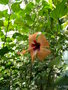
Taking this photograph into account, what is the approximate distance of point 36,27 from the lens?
1330mm

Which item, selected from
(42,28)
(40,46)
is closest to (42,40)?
(40,46)

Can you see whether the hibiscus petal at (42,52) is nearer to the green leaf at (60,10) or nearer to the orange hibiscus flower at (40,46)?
the orange hibiscus flower at (40,46)

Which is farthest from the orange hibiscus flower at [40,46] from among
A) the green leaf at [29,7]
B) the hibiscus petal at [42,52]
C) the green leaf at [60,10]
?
the green leaf at [29,7]

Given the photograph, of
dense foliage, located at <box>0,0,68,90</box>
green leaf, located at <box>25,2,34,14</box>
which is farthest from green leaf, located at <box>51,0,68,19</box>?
green leaf, located at <box>25,2,34,14</box>

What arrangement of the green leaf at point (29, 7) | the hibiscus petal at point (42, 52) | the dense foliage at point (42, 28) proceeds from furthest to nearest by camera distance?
the green leaf at point (29, 7)
the dense foliage at point (42, 28)
the hibiscus petal at point (42, 52)

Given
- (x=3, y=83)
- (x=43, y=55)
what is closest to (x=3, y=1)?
(x=43, y=55)

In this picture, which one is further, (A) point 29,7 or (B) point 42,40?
(A) point 29,7

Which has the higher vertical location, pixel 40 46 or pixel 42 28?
pixel 42 28

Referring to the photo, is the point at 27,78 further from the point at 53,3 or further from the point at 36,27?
the point at 53,3

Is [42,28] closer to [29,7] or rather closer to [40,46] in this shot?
[29,7]

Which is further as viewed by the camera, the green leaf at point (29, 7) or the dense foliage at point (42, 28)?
the green leaf at point (29, 7)

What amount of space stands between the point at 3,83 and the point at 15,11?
2.95 feet

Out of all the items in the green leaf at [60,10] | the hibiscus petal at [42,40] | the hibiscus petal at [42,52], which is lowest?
the hibiscus petal at [42,52]

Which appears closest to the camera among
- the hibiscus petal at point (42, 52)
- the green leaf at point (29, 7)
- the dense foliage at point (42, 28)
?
the hibiscus petal at point (42, 52)
